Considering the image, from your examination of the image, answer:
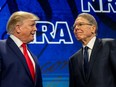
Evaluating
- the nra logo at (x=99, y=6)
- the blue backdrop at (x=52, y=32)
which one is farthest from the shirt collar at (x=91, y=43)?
the nra logo at (x=99, y=6)

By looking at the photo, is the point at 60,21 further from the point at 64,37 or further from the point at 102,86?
the point at 102,86

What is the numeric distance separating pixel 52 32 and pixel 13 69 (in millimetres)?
1731

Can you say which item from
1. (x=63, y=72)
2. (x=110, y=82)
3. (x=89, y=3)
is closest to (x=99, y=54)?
(x=110, y=82)

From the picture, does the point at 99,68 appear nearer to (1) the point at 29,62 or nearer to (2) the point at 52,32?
(1) the point at 29,62

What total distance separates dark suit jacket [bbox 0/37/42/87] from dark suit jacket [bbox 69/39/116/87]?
0.35 m

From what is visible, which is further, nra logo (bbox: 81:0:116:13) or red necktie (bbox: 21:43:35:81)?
nra logo (bbox: 81:0:116:13)

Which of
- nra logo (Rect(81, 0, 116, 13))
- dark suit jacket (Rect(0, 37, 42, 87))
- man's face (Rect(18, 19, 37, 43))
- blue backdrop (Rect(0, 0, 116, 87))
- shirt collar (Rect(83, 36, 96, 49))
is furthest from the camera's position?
nra logo (Rect(81, 0, 116, 13))

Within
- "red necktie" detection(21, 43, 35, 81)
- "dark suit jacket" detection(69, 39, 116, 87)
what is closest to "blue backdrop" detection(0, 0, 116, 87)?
"dark suit jacket" detection(69, 39, 116, 87)

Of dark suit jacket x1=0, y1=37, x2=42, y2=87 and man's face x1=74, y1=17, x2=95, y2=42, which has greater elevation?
man's face x1=74, y1=17, x2=95, y2=42

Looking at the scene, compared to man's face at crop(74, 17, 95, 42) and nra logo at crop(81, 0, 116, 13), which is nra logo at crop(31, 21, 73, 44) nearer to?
nra logo at crop(81, 0, 116, 13)

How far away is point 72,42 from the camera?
3.74 m

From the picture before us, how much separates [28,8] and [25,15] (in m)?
1.56

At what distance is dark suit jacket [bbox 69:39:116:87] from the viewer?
Answer: 2166 mm

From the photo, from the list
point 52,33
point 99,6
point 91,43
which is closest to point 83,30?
point 91,43
